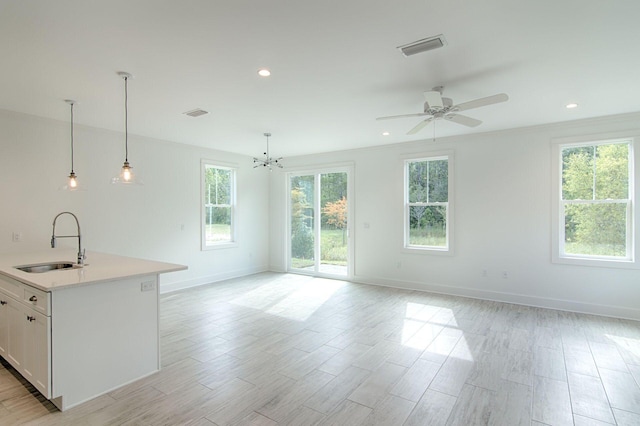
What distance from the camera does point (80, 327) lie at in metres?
2.55

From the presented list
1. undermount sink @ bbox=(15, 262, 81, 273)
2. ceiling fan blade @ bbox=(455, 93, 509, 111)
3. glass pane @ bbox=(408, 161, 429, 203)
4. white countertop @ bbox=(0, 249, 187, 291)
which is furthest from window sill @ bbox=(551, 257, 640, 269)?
undermount sink @ bbox=(15, 262, 81, 273)

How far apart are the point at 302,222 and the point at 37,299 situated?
5.50 meters

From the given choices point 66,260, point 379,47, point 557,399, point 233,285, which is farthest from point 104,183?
point 557,399

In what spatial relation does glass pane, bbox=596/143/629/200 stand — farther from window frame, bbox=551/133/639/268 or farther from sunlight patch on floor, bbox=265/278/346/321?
sunlight patch on floor, bbox=265/278/346/321

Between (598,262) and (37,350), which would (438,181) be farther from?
(37,350)

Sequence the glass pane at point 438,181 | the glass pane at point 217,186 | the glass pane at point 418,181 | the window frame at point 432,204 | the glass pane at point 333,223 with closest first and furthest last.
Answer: the window frame at point 432,204 < the glass pane at point 438,181 < the glass pane at point 418,181 < the glass pane at point 217,186 < the glass pane at point 333,223

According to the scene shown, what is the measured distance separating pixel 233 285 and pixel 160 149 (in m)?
2.82

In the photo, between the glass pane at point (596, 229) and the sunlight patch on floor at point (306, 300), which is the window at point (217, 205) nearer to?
the sunlight patch on floor at point (306, 300)

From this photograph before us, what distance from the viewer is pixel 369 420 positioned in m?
2.33

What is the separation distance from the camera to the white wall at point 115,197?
4.33m

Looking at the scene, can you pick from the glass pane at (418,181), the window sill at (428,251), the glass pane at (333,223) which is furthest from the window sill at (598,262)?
the glass pane at (333,223)

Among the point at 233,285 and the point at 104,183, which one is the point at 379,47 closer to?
the point at 104,183

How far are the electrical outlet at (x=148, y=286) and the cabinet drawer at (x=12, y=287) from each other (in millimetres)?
863

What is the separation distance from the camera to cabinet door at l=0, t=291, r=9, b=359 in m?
2.94
